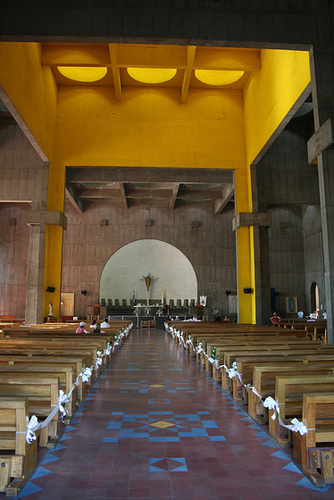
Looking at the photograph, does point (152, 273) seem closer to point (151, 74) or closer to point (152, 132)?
point (152, 132)

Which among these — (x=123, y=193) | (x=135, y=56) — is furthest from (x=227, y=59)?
(x=123, y=193)

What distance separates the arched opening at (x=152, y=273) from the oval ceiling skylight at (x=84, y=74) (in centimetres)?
1123

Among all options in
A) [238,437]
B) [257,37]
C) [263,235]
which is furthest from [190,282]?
[238,437]

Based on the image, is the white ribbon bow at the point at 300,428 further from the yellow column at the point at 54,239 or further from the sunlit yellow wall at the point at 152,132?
the yellow column at the point at 54,239

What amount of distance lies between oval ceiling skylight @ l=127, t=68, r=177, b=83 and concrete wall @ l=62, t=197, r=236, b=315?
31.9 feet

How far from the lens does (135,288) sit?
25625mm

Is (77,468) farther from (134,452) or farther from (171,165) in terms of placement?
(171,165)

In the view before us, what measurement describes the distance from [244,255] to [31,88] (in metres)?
10.3

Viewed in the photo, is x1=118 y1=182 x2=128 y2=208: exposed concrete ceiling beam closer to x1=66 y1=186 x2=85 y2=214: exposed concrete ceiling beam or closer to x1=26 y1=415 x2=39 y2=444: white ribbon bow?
x1=66 y1=186 x2=85 y2=214: exposed concrete ceiling beam

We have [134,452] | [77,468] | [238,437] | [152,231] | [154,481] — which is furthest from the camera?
[152,231]

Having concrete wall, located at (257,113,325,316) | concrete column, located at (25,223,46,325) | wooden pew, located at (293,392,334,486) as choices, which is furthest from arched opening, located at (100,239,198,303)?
wooden pew, located at (293,392,334,486)

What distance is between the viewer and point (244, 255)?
16812mm

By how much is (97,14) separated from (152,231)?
15992 mm

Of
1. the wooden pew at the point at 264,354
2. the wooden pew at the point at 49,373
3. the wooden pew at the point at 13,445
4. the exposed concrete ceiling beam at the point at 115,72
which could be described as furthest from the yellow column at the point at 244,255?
the wooden pew at the point at 13,445
